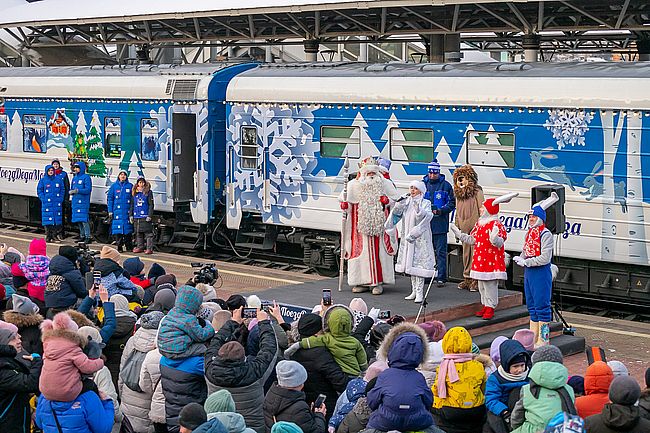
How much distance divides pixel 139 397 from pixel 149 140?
1344cm

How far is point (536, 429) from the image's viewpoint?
7.79 m

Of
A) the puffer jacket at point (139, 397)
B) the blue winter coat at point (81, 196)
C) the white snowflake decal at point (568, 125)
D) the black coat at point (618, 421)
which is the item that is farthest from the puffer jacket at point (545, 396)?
the blue winter coat at point (81, 196)

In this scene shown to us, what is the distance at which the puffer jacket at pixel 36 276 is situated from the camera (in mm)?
12117

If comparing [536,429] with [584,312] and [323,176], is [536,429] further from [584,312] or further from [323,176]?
[323,176]

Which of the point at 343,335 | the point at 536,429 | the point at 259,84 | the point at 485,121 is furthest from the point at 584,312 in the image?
the point at 536,429

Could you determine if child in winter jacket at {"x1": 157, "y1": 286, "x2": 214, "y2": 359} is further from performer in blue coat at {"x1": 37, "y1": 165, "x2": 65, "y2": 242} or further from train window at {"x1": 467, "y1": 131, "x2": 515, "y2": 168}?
performer in blue coat at {"x1": 37, "y1": 165, "x2": 65, "y2": 242}

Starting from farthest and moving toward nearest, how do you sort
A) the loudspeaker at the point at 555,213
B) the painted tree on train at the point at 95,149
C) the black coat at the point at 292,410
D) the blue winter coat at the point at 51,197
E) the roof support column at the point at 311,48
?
1. the roof support column at the point at 311,48
2. the painted tree on train at the point at 95,149
3. the blue winter coat at the point at 51,197
4. the loudspeaker at the point at 555,213
5. the black coat at the point at 292,410

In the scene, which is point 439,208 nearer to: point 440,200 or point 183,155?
point 440,200

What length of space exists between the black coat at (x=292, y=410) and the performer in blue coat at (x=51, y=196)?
1587cm

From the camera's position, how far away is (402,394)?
7.68 meters

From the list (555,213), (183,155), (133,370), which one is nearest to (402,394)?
(133,370)

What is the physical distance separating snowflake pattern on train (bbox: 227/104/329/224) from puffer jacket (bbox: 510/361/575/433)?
1190cm

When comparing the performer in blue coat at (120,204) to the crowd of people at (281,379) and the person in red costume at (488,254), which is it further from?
the crowd of people at (281,379)

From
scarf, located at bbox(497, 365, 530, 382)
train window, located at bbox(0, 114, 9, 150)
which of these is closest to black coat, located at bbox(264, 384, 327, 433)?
scarf, located at bbox(497, 365, 530, 382)
